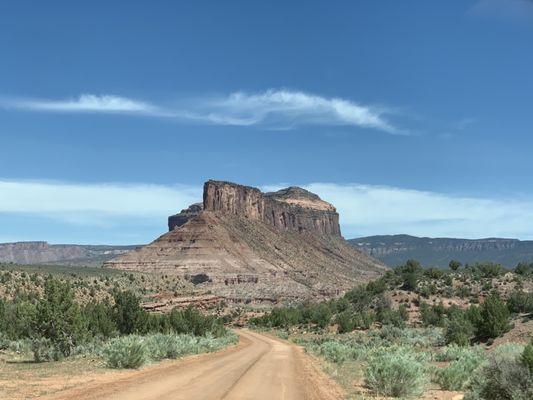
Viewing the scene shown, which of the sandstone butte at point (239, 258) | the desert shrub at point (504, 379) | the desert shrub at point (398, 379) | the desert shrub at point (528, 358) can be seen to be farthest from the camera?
the sandstone butte at point (239, 258)

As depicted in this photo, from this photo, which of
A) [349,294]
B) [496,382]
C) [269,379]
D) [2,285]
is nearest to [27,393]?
[269,379]

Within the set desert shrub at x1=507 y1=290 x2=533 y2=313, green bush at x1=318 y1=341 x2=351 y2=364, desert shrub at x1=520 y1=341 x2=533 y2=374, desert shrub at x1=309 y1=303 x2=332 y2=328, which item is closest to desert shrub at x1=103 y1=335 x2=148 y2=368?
green bush at x1=318 y1=341 x2=351 y2=364

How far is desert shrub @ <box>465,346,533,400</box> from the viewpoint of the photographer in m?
14.8

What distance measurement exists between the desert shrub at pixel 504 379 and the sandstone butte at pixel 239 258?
4084 inches

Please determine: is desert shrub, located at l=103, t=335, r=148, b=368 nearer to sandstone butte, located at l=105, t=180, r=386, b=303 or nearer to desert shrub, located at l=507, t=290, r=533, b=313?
desert shrub, located at l=507, t=290, r=533, b=313

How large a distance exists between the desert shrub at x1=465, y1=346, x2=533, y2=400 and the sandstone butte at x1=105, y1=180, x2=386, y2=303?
4084 inches

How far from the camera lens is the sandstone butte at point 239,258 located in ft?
450

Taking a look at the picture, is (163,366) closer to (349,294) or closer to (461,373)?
(461,373)

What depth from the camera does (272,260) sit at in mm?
164500

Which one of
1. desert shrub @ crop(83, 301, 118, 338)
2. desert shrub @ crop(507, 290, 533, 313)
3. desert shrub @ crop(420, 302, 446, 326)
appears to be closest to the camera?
desert shrub @ crop(83, 301, 118, 338)

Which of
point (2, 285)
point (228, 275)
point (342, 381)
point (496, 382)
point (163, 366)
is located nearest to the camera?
point (496, 382)

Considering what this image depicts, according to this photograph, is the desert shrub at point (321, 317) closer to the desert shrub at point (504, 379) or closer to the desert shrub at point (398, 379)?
the desert shrub at point (398, 379)

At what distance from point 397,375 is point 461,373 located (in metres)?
3.99

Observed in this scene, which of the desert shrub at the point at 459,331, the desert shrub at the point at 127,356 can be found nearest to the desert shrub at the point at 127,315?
the desert shrub at the point at 127,356
